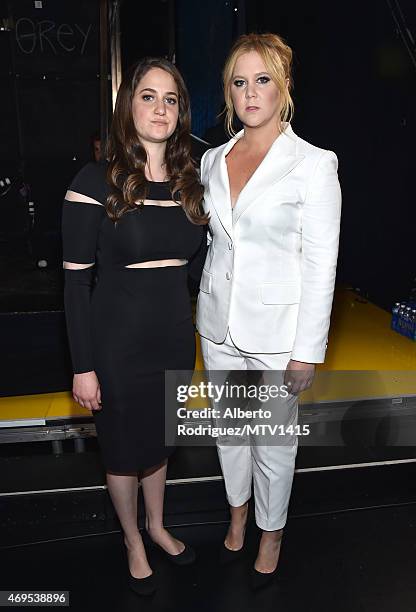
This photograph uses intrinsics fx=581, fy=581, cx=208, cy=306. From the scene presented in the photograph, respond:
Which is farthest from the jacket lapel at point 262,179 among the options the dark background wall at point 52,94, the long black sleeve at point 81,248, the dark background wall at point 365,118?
the dark background wall at point 52,94

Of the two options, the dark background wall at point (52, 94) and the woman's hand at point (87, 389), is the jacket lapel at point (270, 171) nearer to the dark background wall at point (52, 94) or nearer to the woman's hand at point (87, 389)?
the woman's hand at point (87, 389)

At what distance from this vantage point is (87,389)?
167 cm

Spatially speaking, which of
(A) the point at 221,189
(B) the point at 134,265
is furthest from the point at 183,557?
(A) the point at 221,189

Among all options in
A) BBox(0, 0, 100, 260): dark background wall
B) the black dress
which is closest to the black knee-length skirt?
the black dress

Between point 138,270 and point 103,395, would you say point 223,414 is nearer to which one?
point 103,395

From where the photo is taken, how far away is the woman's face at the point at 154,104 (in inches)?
61.9

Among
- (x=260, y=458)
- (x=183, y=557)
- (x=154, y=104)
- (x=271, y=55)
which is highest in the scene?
(x=271, y=55)

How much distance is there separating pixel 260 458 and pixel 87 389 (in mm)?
596

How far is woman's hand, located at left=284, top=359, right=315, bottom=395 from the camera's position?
166 centimetres

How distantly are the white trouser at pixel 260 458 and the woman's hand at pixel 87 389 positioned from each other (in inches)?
14.7

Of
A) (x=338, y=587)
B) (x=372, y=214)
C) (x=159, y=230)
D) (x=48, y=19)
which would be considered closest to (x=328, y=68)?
(x=372, y=214)

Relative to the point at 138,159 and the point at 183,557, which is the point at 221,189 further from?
the point at 183,557

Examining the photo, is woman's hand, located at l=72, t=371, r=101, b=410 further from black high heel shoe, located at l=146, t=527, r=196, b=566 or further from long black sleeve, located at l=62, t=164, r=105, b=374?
black high heel shoe, located at l=146, t=527, r=196, b=566

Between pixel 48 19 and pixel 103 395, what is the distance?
14.8 feet
